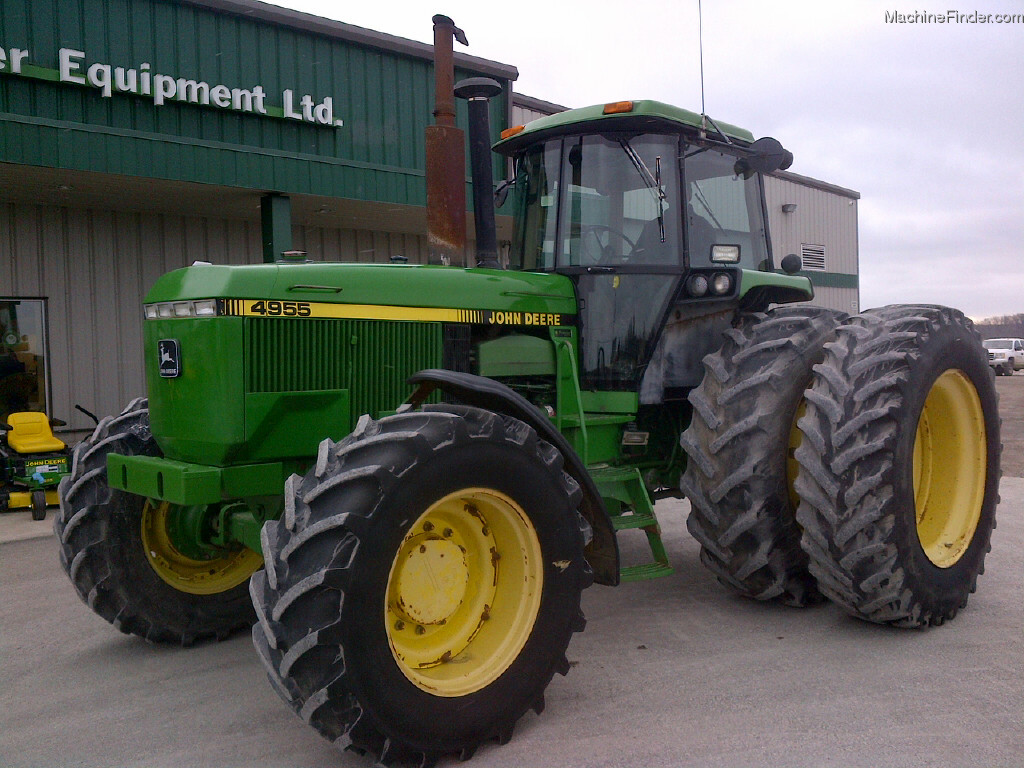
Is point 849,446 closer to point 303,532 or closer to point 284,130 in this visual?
point 303,532

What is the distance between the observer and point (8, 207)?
9352mm

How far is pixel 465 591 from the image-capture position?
3.36 meters

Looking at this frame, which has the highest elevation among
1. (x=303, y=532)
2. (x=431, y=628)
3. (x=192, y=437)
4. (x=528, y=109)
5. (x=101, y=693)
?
(x=528, y=109)

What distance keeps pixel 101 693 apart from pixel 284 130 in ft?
24.3

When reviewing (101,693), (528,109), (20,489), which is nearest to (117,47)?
(20,489)

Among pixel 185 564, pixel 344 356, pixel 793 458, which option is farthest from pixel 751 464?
pixel 185 564

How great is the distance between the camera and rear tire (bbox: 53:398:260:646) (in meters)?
4.07

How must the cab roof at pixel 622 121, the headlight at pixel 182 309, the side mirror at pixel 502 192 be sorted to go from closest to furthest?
the headlight at pixel 182 309
the cab roof at pixel 622 121
the side mirror at pixel 502 192

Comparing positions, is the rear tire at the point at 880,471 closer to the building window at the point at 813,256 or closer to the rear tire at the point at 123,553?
the rear tire at the point at 123,553

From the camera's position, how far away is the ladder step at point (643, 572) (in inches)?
155

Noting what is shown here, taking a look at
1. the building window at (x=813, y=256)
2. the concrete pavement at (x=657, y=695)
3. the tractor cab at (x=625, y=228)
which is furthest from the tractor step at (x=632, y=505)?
the building window at (x=813, y=256)

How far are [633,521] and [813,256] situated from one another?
16315 mm

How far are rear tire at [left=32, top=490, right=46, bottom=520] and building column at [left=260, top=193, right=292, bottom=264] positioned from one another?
334cm

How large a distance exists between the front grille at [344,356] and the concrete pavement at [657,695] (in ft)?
4.40
